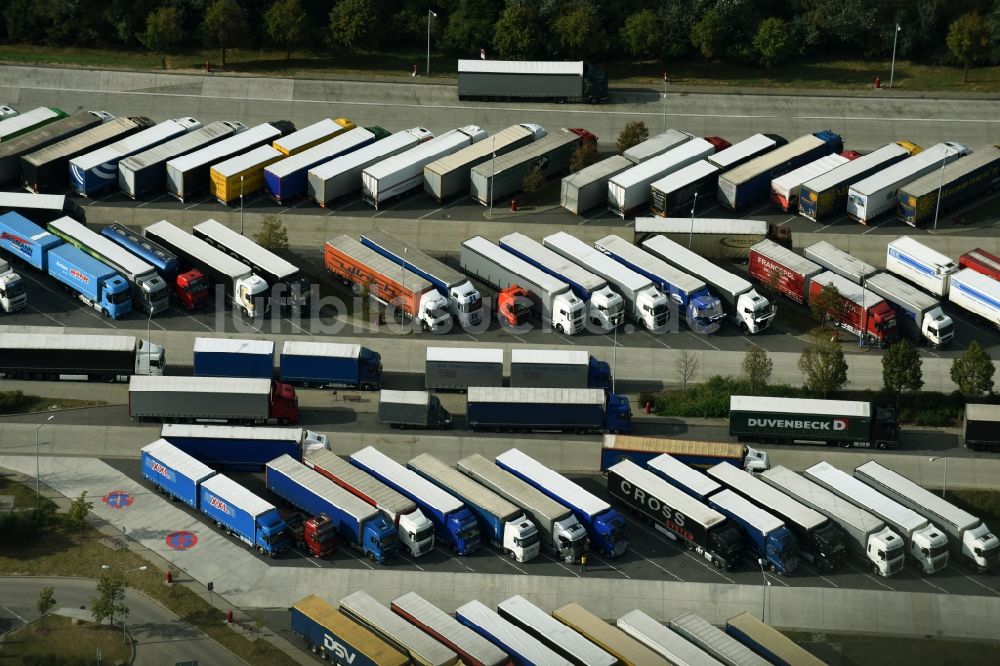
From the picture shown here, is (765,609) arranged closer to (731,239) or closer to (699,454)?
(699,454)

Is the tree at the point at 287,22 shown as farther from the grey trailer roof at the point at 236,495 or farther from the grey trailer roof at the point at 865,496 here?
the grey trailer roof at the point at 865,496

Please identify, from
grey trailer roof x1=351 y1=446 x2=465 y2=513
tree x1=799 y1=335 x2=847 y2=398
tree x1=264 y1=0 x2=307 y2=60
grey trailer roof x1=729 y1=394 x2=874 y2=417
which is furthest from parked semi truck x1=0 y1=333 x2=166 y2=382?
tree x1=264 y1=0 x2=307 y2=60

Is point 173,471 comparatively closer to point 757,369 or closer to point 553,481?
point 553,481

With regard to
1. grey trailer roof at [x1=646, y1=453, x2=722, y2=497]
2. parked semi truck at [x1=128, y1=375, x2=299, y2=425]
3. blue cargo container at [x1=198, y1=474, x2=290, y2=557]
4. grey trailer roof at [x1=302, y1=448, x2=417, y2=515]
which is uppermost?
parked semi truck at [x1=128, y1=375, x2=299, y2=425]

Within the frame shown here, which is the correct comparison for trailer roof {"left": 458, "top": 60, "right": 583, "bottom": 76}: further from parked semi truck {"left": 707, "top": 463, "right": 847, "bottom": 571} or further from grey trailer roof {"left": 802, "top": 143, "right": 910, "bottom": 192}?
parked semi truck {"left": 707, "top": 463, "right": 847, "bottom": 571}

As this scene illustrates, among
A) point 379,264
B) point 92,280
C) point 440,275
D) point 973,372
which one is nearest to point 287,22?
point 379,264
